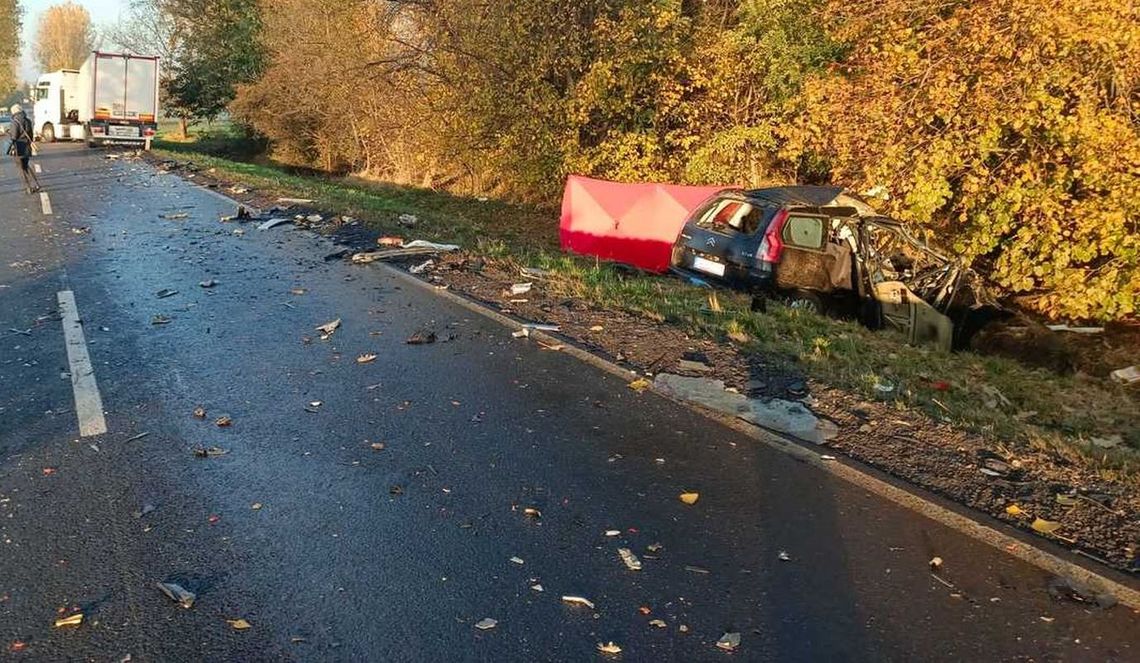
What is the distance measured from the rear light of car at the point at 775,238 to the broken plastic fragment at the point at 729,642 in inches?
321

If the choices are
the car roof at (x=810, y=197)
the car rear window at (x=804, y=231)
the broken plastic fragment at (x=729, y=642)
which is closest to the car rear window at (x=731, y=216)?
the car roof at (x=810, y=197)

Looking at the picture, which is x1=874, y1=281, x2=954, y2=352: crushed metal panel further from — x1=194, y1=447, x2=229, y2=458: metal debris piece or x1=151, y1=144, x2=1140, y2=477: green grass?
x1=194, y1=447, x2=229, y2=458: metal debris piece

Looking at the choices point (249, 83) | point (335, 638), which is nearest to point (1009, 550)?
point (335, 638)

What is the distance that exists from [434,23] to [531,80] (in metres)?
3.06

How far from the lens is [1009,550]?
12.4ft

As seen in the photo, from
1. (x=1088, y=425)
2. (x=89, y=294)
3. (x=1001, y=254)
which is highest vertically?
(x=1001, y=254)

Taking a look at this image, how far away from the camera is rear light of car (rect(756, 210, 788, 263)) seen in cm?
1074

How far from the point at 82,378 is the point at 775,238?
801cm

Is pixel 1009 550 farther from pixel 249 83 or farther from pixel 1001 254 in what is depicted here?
pixel 249 83

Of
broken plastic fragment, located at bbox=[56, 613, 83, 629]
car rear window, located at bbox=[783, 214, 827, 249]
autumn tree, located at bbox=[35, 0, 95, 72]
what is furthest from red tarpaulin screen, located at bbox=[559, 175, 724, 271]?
autumn tree, located at bbox=[35, 0, 95, 72]

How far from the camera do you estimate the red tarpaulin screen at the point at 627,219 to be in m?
12.9

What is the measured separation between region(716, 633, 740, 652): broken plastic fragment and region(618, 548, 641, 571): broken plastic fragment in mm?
563

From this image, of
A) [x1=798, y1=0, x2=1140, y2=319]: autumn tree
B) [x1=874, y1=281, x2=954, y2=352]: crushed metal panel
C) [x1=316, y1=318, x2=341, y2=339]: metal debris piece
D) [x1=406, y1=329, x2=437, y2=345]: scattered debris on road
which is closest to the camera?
[x1=406, y1=329, x2=437, y2=345]: scattered debris on road

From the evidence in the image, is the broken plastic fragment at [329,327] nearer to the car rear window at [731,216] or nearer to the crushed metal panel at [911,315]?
the car rear window at [731,216]
